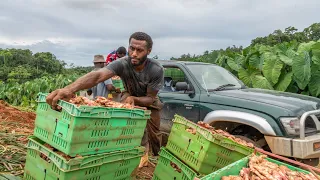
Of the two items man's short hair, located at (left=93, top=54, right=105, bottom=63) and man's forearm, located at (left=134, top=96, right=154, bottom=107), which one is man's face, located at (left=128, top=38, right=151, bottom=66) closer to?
man's forearm, located at (left=134, top=96, right=154, bottom=107)

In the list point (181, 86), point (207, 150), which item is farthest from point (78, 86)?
point (181, 86)

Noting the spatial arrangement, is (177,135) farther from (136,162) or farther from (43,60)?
(43,60)

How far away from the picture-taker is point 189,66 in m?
5.74

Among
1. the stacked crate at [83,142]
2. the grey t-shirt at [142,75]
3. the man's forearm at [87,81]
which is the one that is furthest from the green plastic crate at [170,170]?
the man's forearm at [87,81]

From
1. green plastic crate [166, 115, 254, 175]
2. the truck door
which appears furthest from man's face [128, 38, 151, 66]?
the truck door

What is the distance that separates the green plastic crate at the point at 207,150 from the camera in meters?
3.25

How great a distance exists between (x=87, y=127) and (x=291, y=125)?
2.82 meters

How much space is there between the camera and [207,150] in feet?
10.6

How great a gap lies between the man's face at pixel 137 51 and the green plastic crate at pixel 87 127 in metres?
0.99

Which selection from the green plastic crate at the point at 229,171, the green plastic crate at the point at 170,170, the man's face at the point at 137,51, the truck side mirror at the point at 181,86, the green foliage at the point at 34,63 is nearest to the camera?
the green plastic crate at the point at 229,171

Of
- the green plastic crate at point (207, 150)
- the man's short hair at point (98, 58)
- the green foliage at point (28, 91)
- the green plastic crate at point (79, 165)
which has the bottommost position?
the green foliage at point (28, 91)

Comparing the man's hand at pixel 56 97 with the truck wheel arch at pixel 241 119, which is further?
the truck wheel arch at pixel 241 119

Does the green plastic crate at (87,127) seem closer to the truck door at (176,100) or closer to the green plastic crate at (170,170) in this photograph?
the green plastic crate at (170,170)

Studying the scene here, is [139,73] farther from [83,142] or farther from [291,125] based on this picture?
[291,125]
